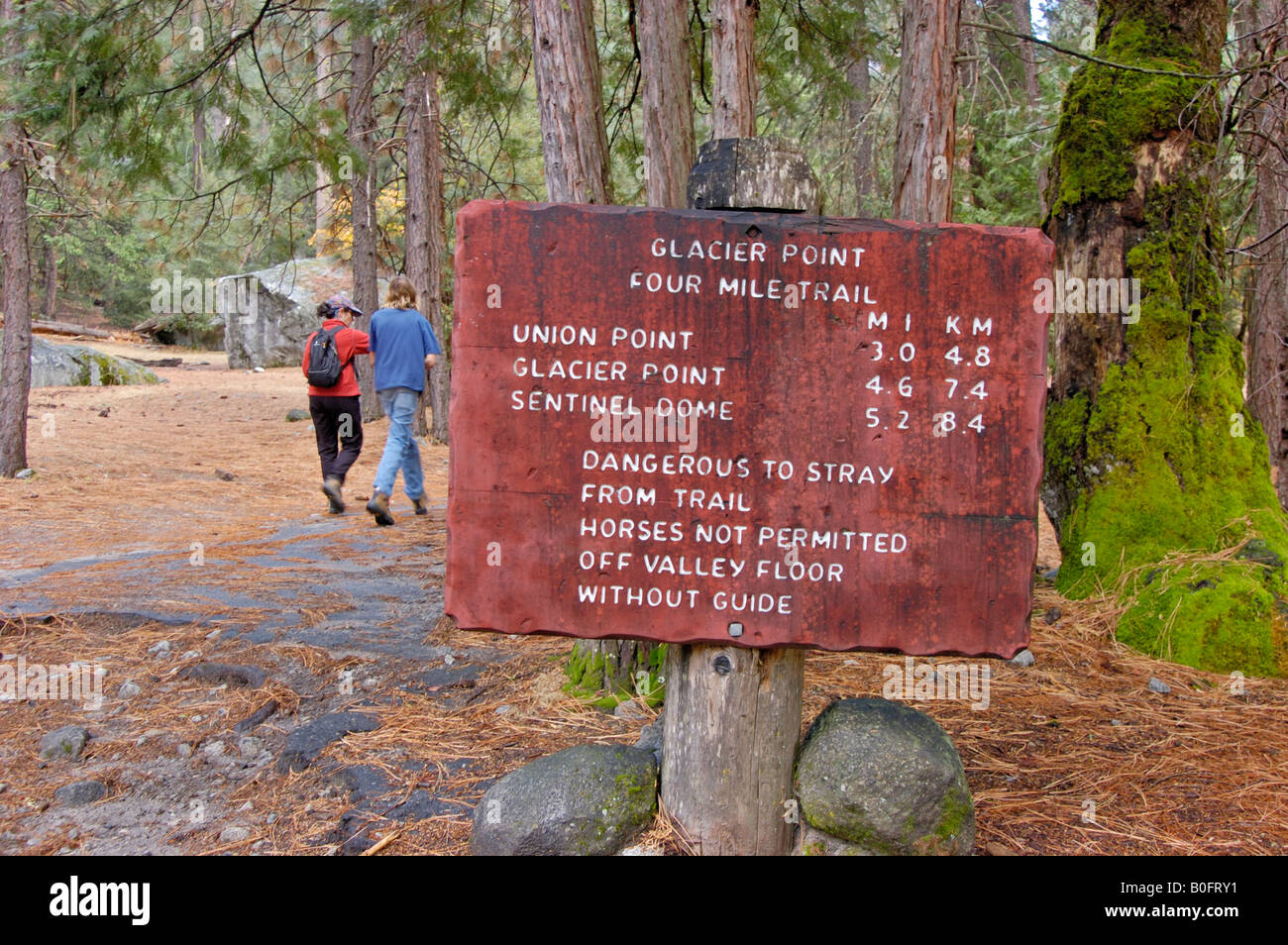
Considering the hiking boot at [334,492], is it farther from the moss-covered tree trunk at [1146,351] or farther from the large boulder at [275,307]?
the large boulder at [275,307]

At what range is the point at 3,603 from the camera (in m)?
5.41

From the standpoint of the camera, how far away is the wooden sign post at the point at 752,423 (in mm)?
2676

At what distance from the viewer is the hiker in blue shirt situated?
24.6 feet

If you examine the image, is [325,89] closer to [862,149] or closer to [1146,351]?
[862,149]

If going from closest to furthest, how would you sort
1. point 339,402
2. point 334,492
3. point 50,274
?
point 339,402 < point 334,492 < point 50,274

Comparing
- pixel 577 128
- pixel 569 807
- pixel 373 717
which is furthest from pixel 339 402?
pixel 569 807

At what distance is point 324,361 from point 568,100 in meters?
4.29

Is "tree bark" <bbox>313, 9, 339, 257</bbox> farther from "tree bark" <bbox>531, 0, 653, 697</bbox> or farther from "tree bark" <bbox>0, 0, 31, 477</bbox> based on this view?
"tree bark" <bbox>531, 0, 653, 697</bbox>

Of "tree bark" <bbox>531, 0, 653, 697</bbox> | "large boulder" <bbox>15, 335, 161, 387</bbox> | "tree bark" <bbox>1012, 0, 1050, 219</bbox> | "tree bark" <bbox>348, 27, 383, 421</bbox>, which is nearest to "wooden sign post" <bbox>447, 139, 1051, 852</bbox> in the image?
"tree bark" <bbox>531, 0, 653, 697</bbox>

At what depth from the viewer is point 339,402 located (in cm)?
796

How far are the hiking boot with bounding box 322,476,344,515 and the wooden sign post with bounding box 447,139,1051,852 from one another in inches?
234

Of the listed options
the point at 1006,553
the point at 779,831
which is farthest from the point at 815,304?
the point at 779,831

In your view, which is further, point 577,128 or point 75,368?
point 75,368

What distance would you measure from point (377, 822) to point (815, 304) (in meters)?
2.36
